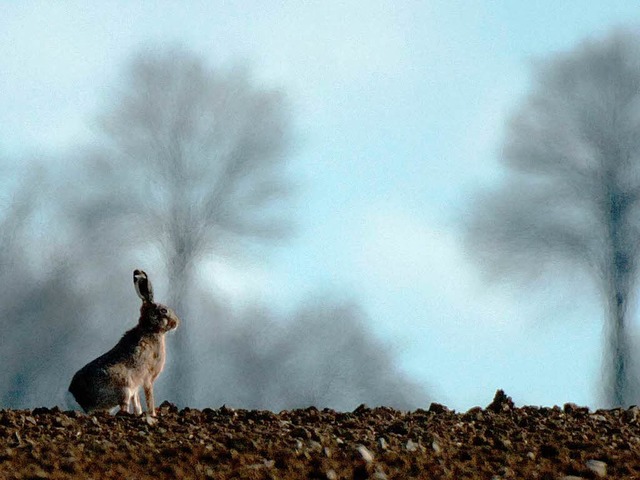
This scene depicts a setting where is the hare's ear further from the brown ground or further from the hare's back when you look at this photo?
the brown ground

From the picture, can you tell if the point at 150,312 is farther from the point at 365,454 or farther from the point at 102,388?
the point at 365,454

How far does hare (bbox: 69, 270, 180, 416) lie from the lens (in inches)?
359

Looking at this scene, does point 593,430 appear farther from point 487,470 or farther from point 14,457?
point 14,457

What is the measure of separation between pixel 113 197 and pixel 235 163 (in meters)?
2.24

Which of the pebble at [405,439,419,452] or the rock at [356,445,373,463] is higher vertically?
the pebble at [405,439,419,452]

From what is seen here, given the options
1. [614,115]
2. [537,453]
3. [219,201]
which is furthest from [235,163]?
[537,453]

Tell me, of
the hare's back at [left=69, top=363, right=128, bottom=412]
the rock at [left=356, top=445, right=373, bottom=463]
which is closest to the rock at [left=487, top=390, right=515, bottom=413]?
the rock at [left=356, top=445, right=373, bottom=463]

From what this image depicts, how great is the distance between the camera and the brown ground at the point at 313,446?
6211 mm

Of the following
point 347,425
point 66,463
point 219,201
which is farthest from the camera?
point 219,201

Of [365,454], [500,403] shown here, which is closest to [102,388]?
[365,454]

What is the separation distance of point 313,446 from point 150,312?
3.53m

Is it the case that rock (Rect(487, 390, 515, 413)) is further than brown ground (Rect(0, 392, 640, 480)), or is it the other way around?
rock (Rect(487, 390, 515, 413))

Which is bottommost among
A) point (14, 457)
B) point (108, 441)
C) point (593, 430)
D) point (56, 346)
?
point (14, 457)

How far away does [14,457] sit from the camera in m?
6.49
